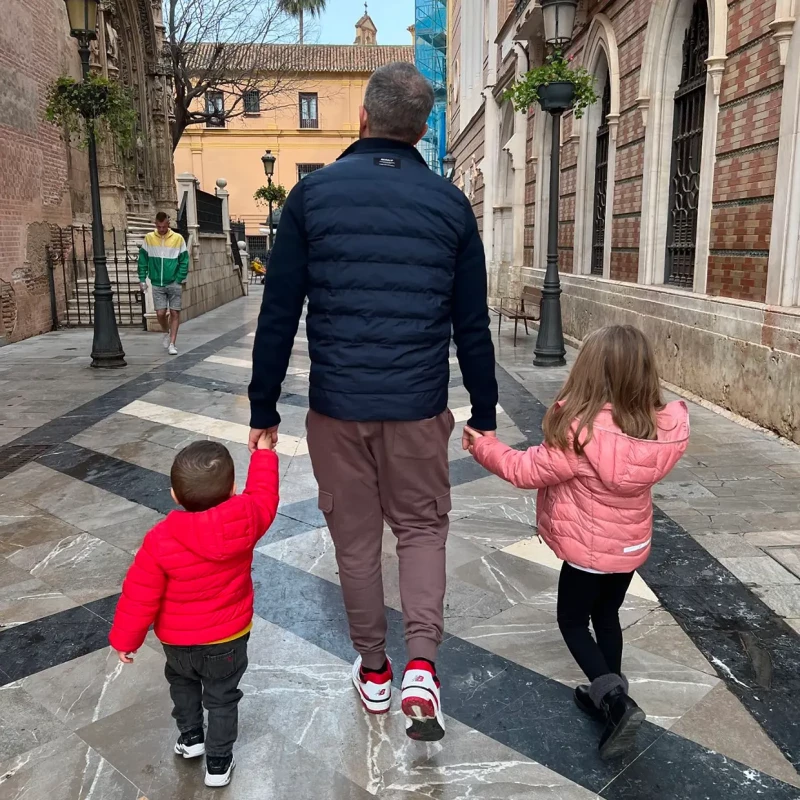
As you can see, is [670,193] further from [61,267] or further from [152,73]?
[152,73]

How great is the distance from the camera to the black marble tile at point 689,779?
218cm

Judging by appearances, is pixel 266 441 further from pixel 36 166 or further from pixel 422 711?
pixel 36 166

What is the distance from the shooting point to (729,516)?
441 centimetres

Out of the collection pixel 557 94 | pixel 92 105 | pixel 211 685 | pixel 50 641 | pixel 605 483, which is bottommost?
pixel 50 641

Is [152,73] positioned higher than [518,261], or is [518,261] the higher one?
[152,73]

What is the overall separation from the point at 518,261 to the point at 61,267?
→ 9352 millimetres

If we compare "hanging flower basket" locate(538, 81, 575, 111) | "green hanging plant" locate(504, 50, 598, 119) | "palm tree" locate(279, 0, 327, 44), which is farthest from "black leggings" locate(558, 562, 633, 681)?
"palm tree" locate(279, 0, 327, 44)

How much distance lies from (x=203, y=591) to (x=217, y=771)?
55 centimetres

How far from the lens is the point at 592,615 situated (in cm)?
253

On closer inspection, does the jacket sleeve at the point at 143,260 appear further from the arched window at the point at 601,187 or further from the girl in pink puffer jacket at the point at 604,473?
the girl in pink puffer jacket at the point at 604,473

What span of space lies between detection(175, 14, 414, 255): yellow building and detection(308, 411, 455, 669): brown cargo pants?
4662cm

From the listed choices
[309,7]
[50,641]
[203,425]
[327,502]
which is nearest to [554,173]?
[203,425]

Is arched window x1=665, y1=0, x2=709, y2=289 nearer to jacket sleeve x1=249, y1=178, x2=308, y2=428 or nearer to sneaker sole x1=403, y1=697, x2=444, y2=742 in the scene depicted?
jacket sleeve x1=249, y1=178, x2=308, y2=428

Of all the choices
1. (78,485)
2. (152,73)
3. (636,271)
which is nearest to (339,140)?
(152,73)
